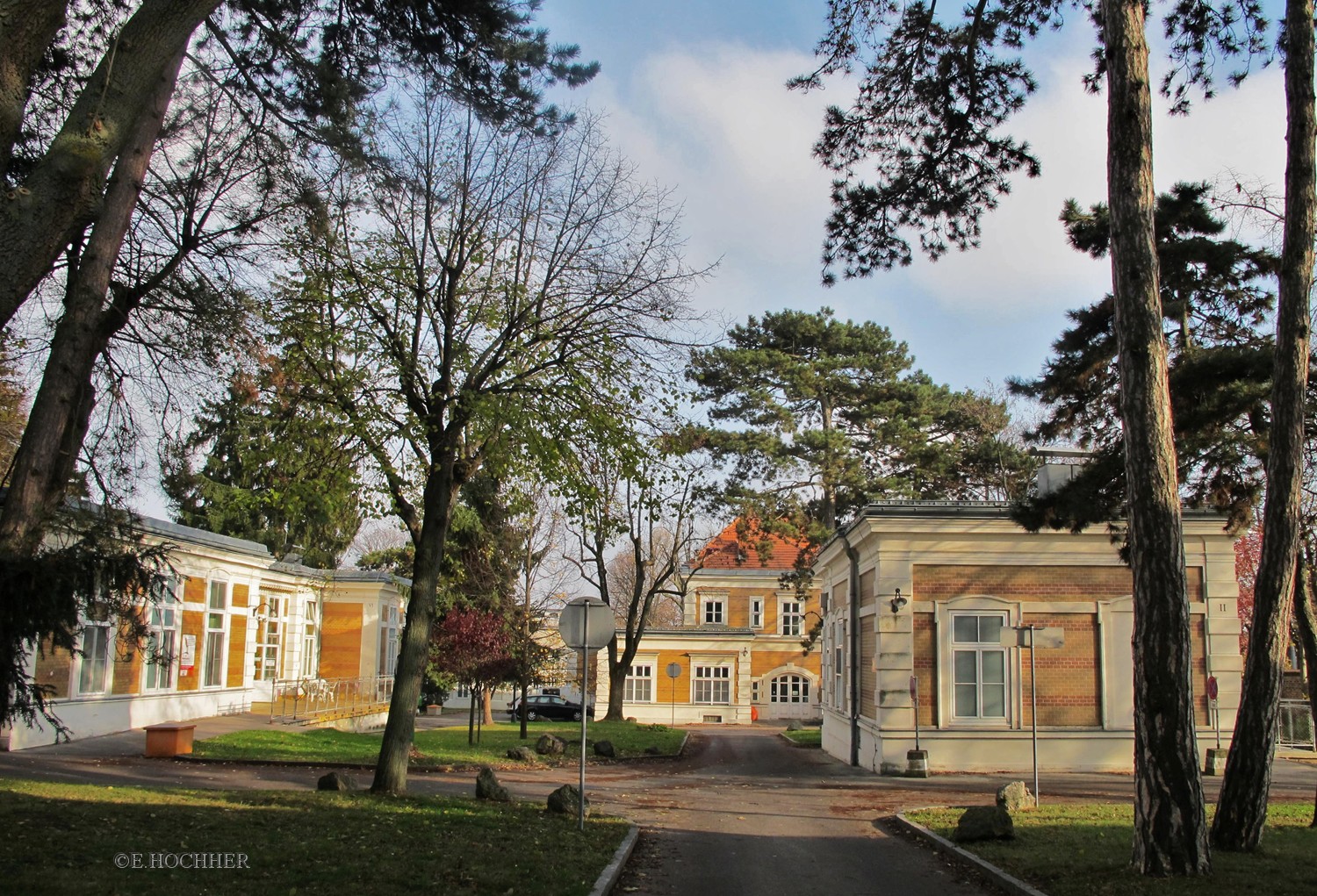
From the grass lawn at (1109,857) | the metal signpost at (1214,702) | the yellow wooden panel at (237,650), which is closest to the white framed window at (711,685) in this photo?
the yellow wooden panel at (237,650)

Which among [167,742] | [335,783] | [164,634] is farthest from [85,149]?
[164,634]

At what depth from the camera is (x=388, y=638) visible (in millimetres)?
39312

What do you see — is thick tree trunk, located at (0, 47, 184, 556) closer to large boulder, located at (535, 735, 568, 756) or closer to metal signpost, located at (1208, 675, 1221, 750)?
large boulder, located at (535, 735, 568, 756)

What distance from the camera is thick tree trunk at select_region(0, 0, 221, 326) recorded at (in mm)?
5426

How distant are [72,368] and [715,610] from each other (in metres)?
51.7

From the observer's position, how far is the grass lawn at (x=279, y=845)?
737cm

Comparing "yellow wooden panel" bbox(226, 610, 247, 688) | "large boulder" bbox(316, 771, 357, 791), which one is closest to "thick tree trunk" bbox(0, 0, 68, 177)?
"large boulder" bbox(316, 771, 357, 791)

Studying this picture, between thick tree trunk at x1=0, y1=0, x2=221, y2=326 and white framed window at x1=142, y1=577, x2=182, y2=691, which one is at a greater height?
thick tree trunk at x1=0, y1=0, x2=221, y2=326

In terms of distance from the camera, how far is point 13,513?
326 inches

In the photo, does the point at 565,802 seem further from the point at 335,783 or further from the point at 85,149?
the point at 85,149

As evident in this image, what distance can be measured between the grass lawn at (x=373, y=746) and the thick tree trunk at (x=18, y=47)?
16056 mm

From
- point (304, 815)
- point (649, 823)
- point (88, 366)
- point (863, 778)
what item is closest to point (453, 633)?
point (863, 778)

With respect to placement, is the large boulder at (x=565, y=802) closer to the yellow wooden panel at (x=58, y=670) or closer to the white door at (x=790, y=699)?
the yellow wooden panel at (x=58, y=670)

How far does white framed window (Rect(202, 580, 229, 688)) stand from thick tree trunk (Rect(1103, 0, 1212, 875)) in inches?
990
